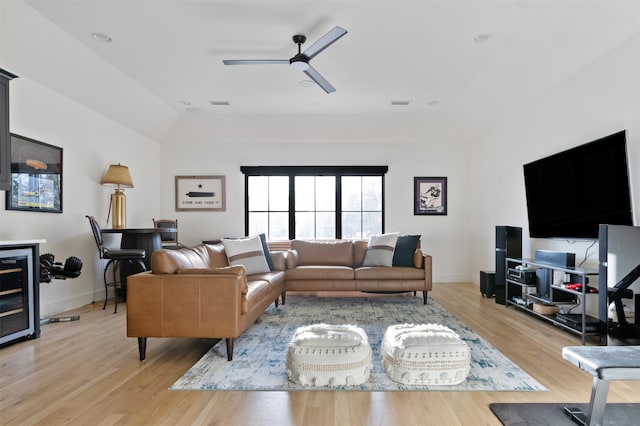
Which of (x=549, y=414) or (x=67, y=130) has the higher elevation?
(x=67, y=130)

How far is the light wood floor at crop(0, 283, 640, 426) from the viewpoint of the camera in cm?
189

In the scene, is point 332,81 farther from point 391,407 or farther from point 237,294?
point 391,407

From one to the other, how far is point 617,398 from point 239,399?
86.6 inches

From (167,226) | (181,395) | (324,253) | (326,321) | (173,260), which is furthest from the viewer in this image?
(167,226)

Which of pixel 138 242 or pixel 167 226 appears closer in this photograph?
pixel 138 242

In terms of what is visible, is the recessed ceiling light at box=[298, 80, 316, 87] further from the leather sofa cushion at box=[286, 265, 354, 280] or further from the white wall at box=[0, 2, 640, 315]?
the leather sofa cushion at box=[286, 265, 354, 280]

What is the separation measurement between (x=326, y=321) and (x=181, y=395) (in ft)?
6.19

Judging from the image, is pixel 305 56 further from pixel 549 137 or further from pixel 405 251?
pixel 549 137

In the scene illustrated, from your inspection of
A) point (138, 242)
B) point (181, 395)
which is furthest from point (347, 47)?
point (138, 242)

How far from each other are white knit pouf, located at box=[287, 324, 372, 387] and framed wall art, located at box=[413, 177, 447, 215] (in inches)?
180

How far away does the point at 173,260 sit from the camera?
285 centimetres

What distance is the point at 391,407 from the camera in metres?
1.98

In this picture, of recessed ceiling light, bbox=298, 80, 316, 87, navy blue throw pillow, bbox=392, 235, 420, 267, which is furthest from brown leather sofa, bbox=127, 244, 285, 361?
recessed ceiling light, bbox=298, 80, 316, 87

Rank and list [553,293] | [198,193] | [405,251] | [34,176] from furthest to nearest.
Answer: [198,193] < [405,251] < [34,176] < [553,293]
